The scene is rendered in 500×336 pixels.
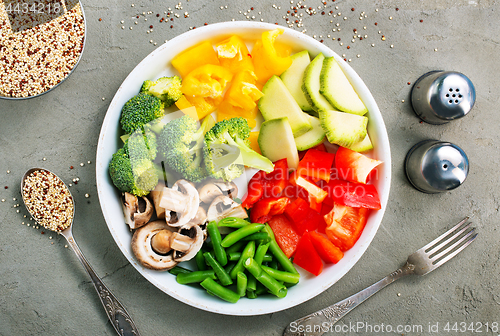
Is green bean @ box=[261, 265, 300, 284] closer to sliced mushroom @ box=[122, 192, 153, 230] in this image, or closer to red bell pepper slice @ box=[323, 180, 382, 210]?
red bell pepper slice @ box=[323, 180, 382, 210]

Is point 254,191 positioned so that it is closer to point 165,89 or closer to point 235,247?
point 235,247

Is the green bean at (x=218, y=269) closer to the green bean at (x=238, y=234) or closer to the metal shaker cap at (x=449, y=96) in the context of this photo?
the green bean at (x=238, y=234)

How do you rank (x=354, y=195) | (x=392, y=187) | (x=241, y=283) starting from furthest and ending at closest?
(x=392, y=187)
(x=354, y=195)
(x=241, y=283)

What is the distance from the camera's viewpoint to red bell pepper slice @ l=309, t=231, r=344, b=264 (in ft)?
6.72

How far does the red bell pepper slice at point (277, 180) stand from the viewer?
205cm

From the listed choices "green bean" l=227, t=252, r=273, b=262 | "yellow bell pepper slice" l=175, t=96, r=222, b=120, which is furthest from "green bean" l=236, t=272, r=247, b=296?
"yellow bell pepper slice" l=175, t=96, r=222, b=120

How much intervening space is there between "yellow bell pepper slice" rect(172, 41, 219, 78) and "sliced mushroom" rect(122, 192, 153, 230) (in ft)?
3.14

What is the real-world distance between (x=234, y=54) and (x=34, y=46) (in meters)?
1.48

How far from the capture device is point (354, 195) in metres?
2.04

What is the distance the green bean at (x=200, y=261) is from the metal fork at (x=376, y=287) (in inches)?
33.6

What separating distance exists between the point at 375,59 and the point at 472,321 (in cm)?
230

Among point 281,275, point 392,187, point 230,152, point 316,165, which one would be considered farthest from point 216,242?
point 392,187

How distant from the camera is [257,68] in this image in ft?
7.03

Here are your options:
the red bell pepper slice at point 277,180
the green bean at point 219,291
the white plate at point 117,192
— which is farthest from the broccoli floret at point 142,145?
the green bean at point 219,291
